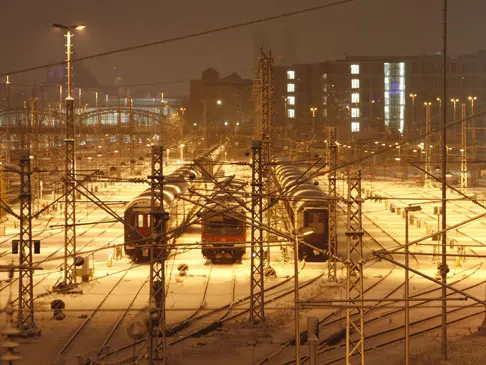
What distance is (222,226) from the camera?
22359 mm

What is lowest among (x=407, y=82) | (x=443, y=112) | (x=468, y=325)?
(x=468, y=325)

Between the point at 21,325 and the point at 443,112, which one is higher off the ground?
the point at 443,112

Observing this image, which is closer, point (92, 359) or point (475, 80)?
Result: point (92, 359)

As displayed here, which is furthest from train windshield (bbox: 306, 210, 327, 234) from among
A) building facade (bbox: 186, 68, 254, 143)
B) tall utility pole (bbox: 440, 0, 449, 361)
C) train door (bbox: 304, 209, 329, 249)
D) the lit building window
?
the lit building window

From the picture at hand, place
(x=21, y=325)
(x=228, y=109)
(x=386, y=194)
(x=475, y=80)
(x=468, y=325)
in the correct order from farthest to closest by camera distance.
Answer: (x=228, y=109) < (x=475, y=80) < (x=386, y=194) < (x=468, y=325) < (x=21, y=325)

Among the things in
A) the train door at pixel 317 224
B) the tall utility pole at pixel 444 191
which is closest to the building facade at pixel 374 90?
the train door at pixel 317 224

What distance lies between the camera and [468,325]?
15773 mm

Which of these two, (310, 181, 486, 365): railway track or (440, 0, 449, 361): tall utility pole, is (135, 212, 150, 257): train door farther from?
(440, 0, 449, 361): tall utility pole

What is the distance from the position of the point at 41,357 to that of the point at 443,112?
6991 millimetres

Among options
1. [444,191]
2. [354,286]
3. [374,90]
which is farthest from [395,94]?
[354,286]

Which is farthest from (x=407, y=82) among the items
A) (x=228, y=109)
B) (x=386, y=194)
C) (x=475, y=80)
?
(x=386, y=194)

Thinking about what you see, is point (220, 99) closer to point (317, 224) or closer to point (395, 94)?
point (395, 94)

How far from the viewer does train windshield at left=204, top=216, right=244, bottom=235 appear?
22.3 meters

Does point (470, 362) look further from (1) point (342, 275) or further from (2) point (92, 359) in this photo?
(1) point (342, 275)
